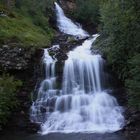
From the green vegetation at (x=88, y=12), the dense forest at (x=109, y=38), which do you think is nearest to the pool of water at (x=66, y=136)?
the dense forest at (x=109, y=38)

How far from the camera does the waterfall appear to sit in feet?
75.3

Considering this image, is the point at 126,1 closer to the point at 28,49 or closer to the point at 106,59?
the point at 106,59

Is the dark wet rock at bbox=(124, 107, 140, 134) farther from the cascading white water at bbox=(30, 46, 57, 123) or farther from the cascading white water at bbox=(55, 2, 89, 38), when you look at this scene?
the cascading white water at bbox=(55, 2, 89, 38)

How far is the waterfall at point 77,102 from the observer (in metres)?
23.0

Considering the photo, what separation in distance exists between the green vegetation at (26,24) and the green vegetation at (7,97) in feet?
15.2

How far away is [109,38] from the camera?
27.1 meters

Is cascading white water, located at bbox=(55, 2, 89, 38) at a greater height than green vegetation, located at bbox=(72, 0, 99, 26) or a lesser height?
lesser

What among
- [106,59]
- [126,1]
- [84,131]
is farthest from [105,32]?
[84,131]

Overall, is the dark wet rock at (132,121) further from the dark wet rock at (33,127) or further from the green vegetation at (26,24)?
the green vegetation at (26,24)

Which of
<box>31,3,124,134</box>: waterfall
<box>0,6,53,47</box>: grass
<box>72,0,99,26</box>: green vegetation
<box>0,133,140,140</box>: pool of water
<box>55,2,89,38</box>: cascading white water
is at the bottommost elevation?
<box>0,133,140,140</box>: pool of water

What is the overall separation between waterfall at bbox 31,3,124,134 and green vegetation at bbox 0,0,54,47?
274 cm

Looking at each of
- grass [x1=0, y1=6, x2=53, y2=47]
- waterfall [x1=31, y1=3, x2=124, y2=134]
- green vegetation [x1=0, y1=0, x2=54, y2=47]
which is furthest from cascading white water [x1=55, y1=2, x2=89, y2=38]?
waterfall [x1=31, y1=3, x2=124, y2=134]

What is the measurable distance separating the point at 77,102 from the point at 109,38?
5060mm

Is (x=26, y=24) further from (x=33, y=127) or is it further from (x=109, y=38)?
(x=33, y=127)
